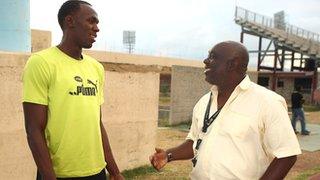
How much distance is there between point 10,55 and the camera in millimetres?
4883

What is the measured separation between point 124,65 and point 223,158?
494 centimetres

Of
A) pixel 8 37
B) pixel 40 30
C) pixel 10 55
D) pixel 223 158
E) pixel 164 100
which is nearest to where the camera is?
pixel 223 158

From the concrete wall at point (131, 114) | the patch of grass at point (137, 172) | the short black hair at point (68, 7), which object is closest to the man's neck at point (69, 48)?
the short black hair at point (68, 7)

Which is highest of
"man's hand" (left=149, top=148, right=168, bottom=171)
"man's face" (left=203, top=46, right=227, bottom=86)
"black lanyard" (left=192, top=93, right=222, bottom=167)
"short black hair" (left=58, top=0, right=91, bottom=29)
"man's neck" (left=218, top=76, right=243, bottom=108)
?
"short black hair" (left=58, top=0, right=91, bottom=29)

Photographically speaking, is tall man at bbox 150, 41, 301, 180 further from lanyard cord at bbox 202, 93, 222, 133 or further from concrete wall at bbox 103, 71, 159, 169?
concrete wall at bbox 103, 71, 159, 169

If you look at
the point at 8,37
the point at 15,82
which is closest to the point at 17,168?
the point at 15,82

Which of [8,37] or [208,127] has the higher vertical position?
[8,37]

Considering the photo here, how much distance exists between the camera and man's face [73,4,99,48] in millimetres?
2518

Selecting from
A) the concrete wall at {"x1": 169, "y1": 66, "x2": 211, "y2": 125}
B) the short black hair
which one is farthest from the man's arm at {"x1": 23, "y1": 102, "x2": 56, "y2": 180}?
the concrete wall at {"x1": 169, "y1": 66, "x2": 211, "y2": 125}

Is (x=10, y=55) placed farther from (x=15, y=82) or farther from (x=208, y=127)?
(x=208, y=127)

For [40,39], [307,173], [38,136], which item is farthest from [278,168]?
[40,39]

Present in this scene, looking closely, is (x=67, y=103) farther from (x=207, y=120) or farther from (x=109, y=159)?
(x=207, y=120)

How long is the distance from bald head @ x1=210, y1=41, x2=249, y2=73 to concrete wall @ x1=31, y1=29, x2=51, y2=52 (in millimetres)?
9043

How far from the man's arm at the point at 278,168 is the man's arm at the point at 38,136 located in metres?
1.14
